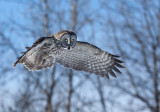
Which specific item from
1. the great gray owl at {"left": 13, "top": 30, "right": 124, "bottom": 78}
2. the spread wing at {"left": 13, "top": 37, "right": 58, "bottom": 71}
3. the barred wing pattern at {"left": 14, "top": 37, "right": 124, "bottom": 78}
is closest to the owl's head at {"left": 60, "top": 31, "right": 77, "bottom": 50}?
the great gray owl at {"left": 13, "top": 30, "right": 124, "bottom": 78}

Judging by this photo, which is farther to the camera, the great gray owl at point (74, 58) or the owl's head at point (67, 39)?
the great gray owl at point (74, 58)

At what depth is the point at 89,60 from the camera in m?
6.83

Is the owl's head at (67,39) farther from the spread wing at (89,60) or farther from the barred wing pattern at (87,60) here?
the spread wing at (89,60)

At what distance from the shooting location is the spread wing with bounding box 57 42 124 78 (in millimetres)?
6645

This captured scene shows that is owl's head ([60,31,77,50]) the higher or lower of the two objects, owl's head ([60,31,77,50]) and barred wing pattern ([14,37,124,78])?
the higher

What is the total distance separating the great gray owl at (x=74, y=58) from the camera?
5.95 m

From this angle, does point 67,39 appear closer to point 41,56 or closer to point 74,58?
point 41,56

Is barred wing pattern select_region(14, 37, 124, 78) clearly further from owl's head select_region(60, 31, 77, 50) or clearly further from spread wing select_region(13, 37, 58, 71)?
owl's head select_region(60, 31, 77, 50)

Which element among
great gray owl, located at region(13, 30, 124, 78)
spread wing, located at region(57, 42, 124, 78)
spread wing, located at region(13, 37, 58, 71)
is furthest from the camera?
spread wing, located at region(57, 42, 124, 78)

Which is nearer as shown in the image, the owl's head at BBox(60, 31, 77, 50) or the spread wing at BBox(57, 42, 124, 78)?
the owl's head at BBox(60, 31, 77, 50)

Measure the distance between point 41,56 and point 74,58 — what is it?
1.10 m

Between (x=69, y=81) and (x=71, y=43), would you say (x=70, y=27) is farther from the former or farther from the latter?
(x=71, y=43)

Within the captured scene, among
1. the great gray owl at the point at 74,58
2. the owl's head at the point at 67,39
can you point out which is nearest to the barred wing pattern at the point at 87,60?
the great gray owl at the point at 74,58

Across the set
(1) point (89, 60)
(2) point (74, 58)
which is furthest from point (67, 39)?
(1) point (89, 60)
